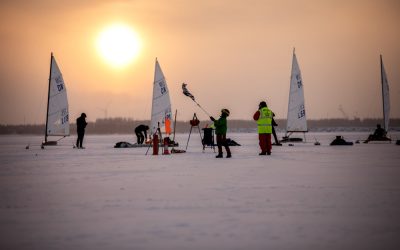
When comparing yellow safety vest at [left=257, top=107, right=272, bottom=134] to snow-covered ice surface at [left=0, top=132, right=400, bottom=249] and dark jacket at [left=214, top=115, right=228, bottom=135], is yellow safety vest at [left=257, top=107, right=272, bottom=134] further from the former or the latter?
snow-covered ice surface at [left=0, top=132, right=400, bottom=249]

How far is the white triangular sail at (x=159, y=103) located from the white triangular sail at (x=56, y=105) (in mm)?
5804

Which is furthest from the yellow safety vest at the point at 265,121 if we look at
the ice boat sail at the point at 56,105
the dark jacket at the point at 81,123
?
the ice boat sail at the point at 56,105

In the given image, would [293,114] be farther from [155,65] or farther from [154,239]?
[154,239]

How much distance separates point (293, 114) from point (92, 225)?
95.4ft

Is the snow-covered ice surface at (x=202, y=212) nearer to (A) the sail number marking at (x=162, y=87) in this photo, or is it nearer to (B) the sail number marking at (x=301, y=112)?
(A) the sail number marking at (x=162, y=87)

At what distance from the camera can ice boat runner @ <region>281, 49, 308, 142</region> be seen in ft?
109

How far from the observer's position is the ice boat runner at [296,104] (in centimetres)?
3319

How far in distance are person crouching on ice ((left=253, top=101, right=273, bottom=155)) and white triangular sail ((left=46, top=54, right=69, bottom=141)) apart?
54.6ft

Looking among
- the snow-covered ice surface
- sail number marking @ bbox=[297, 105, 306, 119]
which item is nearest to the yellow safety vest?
the snow-covered ice surface

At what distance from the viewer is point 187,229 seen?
5156 mm

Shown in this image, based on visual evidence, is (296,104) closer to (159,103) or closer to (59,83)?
(159,103)

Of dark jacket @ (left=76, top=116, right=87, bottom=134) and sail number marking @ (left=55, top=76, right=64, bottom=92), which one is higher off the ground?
sail number marking @ (left=55, top=76, right=64, bottom=92)

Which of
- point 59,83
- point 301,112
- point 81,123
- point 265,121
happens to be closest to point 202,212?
point 265,121

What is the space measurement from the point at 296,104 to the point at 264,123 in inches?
589
